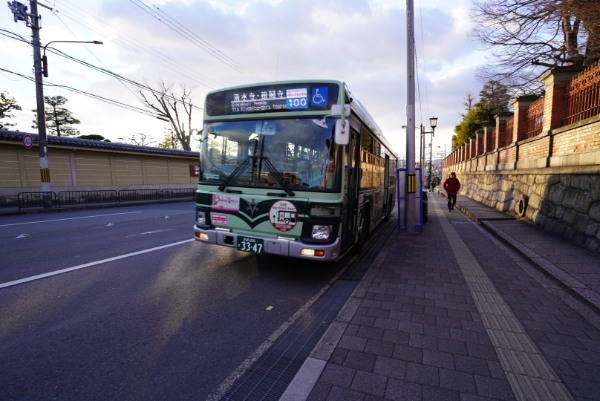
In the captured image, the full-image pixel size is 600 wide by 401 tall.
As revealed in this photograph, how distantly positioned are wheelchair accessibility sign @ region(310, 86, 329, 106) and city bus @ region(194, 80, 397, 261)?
0.6 inches

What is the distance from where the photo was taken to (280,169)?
15.2 feet

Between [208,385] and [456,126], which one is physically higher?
[456,126]

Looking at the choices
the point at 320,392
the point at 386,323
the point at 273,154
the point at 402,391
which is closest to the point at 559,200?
the point at 386,323

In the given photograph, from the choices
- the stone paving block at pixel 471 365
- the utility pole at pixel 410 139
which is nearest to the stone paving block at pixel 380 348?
the stone paving block at pixel 471 365

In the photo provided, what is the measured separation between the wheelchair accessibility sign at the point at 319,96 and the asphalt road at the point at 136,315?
9.10 feet

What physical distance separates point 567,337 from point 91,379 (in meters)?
4.56

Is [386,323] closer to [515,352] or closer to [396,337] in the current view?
[396,337]

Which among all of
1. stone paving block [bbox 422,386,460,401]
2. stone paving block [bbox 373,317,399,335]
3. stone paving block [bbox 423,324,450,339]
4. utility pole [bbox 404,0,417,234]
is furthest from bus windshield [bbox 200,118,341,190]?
utility pole [bbox 404,0,417,234]

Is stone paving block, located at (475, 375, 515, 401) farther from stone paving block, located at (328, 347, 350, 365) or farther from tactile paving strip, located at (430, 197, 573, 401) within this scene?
stone paving block, located at (328, 347, 350, 365)

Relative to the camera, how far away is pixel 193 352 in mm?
2920

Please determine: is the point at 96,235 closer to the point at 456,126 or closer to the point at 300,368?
the point at 300,368

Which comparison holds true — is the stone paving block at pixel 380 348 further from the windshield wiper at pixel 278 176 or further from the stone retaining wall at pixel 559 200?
the stone retaining wall at pixel 559 200

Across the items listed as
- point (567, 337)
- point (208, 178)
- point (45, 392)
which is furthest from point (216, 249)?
point (567, 337)

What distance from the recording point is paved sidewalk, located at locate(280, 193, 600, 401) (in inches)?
96.6
